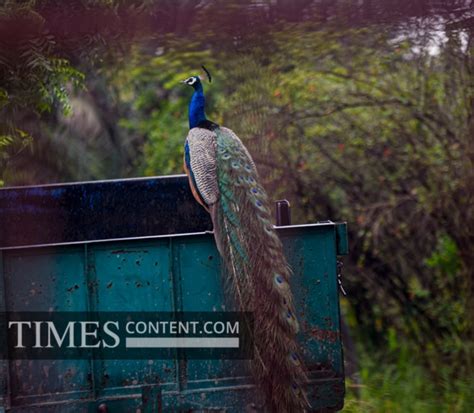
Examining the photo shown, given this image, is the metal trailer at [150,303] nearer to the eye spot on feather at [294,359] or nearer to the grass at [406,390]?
the eye spot on feather at [294,359]

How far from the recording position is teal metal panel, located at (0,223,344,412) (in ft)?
12.5

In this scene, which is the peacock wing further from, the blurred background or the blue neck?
the blurred background

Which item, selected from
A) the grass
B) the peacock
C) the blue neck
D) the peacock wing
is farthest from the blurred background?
the peacock

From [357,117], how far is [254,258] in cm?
277

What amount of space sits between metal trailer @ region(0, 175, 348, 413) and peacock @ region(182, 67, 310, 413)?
7cm

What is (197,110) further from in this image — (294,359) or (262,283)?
(294,359)

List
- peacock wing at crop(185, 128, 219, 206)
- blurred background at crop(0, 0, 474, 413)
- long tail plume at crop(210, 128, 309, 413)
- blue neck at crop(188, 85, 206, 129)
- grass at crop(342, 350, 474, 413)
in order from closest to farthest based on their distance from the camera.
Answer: long tail plume at crop(210, 128, 309, 413)
peacock wing at crop(185, 128, 219, 206)
blue neck at crop(188, 85, 206, 129)
grass at crop(342, 350, 474, 413)
blurred background at crop(0, 0, 474, 413)

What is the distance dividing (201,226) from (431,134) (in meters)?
2.18

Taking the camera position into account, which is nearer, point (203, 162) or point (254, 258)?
point (254, 258)

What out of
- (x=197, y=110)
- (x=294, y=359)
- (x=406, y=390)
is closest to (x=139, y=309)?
(x=294, y=359)

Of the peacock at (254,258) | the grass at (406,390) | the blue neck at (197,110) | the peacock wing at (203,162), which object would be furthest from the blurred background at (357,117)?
the peacock at (254,258)

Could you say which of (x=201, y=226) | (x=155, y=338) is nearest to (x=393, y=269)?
(x=201, y=226)

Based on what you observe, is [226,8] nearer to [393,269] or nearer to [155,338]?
[393,269]

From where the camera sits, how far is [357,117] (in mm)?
6656
